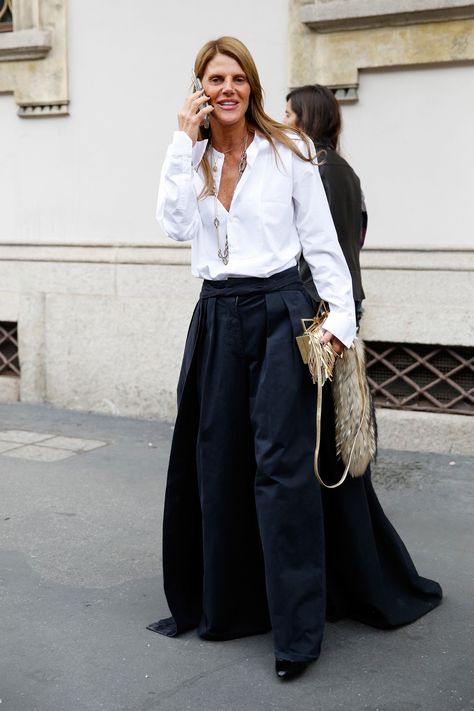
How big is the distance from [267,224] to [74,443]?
143 inches

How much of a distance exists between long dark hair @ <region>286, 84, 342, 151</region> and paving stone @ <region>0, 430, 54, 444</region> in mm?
3065

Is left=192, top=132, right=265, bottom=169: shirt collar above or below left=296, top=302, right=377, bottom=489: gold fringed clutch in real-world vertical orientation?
above

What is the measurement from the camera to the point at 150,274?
7.36 m

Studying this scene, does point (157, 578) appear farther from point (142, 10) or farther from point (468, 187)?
point (142, 10)

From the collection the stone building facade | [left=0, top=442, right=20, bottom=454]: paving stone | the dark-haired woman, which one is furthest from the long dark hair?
[left=0, top=442, right=20, bottom=454]: paving stone

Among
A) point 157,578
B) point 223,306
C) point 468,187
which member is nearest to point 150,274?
point 468,187

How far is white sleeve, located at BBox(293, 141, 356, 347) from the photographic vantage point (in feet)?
11.8

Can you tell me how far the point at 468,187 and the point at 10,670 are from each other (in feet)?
13.1

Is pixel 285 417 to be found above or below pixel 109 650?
above

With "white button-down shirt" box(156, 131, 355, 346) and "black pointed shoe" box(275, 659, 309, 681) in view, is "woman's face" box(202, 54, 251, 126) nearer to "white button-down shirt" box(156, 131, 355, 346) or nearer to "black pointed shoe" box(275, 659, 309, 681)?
"white button-down shirt" box(156, 131, 355, 346)

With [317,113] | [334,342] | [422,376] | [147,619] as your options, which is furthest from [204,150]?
[422,376]

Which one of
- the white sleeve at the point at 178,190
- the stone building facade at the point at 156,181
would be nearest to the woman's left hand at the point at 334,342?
the white sleeve at the point at 178,190

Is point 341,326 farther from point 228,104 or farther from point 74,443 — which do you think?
point 74,443

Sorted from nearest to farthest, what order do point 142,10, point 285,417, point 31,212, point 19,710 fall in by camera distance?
point 19,710, point 285,417, point 142,10, point 31,212
